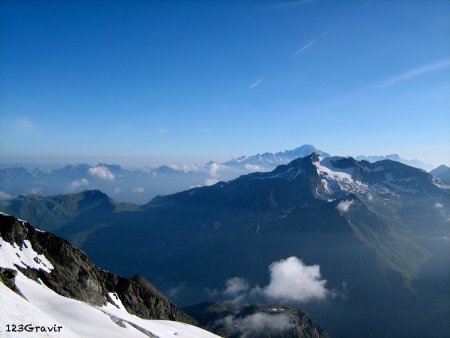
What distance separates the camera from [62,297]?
8944 cm

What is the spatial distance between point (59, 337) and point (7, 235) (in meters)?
88.6

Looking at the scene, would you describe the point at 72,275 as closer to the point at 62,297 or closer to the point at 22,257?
the point at 22,257

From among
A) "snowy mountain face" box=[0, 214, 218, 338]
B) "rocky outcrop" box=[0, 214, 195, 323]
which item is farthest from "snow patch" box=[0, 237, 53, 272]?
"rocky outcrop" box=[0, 214, 195, 323]

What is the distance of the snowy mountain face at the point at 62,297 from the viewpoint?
42938 mm

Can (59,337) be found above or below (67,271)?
above

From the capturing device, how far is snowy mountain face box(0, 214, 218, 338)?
42938 mm

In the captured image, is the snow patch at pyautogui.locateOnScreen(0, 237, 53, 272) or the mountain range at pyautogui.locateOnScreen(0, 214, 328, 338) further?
the snow patch at pyautogui.locateOnScreen(0, 237, 53, 272)

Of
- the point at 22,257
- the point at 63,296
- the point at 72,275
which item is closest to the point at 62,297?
the point at 63,296

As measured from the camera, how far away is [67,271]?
407 ft

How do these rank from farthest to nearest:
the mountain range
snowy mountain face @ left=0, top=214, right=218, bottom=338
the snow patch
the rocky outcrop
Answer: the rocky outcrop
the snow patch
the mountain range
snowy mountain face @ left=0, top=214, right=218, bottom=338

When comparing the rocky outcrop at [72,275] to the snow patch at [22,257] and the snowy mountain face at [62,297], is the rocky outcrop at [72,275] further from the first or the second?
the snow patch at [22,257]

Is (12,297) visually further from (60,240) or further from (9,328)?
(60,240)

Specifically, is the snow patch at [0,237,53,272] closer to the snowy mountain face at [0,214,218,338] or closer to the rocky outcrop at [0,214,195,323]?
the snowy mountain face at [0,214,218,338]

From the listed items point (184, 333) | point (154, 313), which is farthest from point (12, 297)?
point (154, 313)
